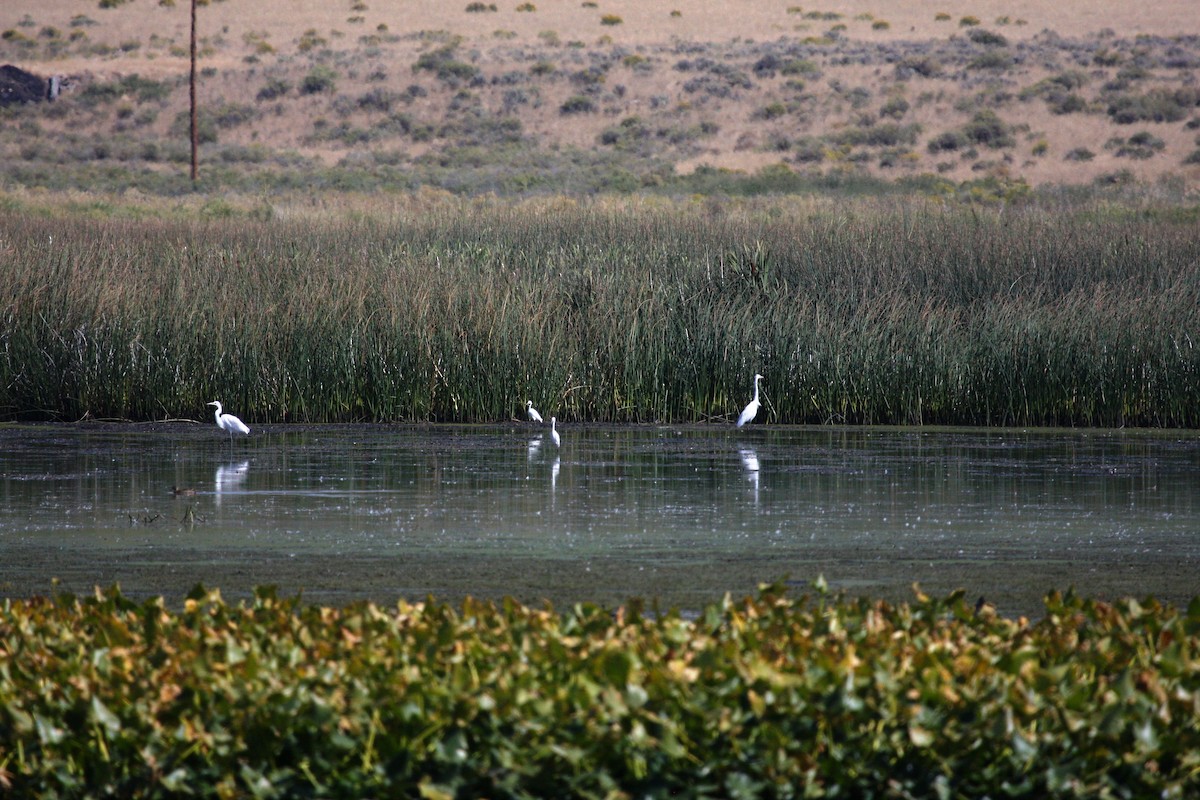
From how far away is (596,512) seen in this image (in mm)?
9508

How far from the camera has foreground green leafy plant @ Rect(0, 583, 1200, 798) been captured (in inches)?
153

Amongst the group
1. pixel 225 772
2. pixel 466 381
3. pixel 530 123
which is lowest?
pixel 225 772

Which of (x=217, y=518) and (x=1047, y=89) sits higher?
(x=1047, y=89)

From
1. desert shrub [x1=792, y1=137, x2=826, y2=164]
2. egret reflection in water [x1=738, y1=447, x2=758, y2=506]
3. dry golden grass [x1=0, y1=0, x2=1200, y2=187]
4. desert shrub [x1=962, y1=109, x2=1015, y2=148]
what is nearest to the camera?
egret reflection in water [x1=738, y1=447, x2=758, y2=506]

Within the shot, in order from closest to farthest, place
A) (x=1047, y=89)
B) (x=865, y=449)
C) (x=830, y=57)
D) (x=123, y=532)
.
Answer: (x=123, y=532), (x=865, y=449), (x=1047, y=89), (x=830, y=57)

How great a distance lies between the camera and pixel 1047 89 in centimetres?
5834

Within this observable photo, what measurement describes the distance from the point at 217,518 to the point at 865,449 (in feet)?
17.7

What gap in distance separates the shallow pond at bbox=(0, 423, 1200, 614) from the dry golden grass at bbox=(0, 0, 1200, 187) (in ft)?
118

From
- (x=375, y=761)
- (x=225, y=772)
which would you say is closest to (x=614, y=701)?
(x=375, y=761)

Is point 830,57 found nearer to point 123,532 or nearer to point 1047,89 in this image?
point 1047,89

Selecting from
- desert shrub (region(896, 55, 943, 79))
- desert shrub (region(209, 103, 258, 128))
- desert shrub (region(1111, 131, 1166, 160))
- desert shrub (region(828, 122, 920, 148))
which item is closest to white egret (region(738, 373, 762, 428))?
desert shrub (region(1111, 131, 1166, 160))

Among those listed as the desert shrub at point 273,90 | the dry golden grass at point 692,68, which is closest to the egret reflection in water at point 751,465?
the dry golden grass at point 692,68

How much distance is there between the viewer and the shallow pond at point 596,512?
7.43 meters

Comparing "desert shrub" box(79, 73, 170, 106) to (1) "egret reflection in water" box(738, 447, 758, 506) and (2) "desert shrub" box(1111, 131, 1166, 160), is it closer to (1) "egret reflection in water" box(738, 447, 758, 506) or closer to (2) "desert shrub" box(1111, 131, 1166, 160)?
(2) "desert shrub" box(1111, 131, 1166, 160)
